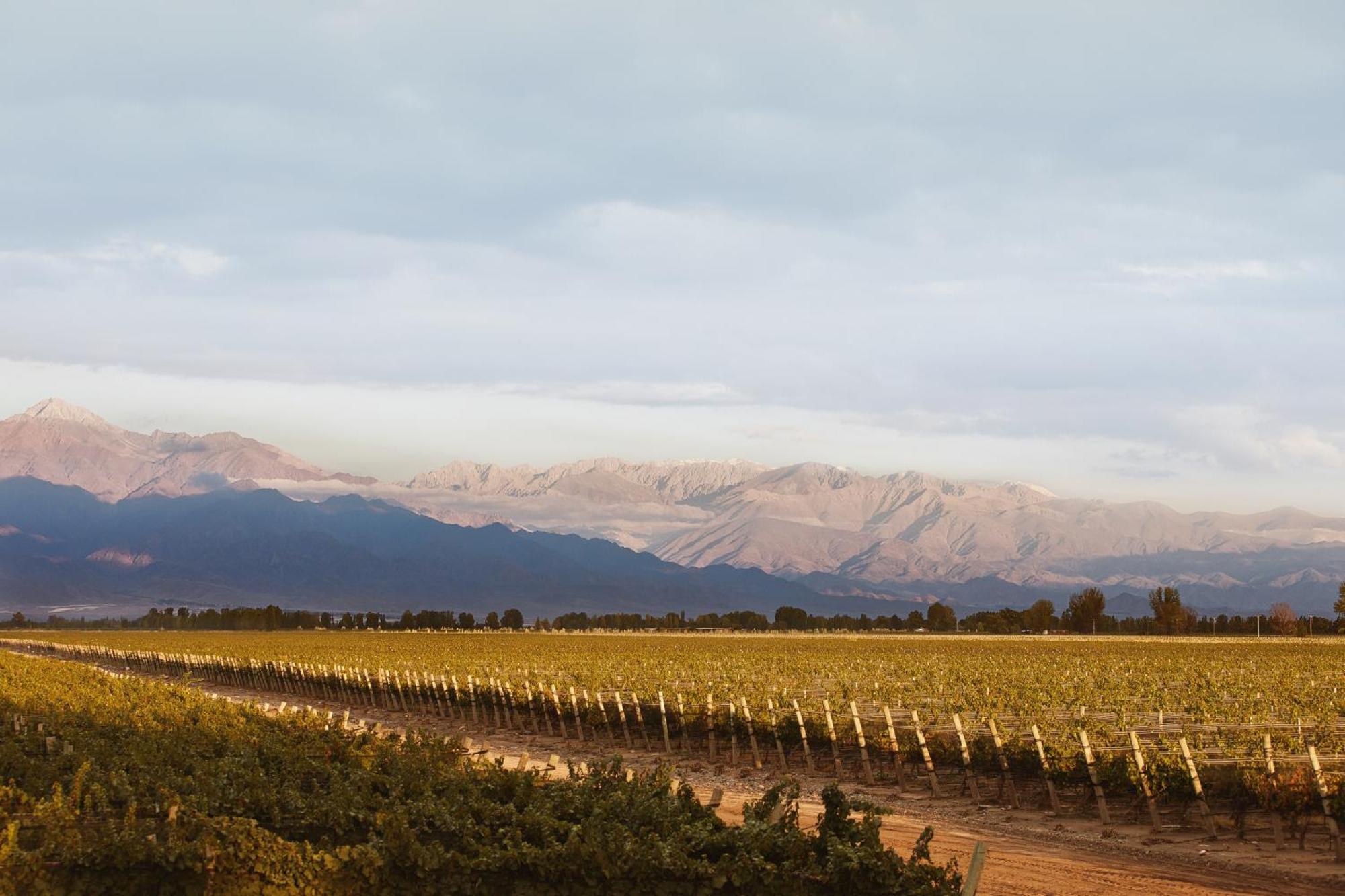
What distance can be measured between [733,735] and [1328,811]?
50.6 ft

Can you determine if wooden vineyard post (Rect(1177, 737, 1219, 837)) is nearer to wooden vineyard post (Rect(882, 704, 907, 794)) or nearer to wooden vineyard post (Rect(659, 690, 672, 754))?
wooden vineyard post (Rect(882, 704, 907, 794))

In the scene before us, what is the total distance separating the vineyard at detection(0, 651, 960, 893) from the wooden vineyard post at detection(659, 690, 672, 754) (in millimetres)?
17274

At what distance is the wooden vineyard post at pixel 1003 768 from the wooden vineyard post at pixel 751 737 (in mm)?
7125

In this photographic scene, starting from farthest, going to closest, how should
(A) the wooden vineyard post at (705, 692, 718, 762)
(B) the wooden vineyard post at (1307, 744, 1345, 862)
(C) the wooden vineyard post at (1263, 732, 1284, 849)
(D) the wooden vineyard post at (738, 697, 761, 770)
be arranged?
(A) the wooden vineyard post at (705, 692, 718, 762), (D) the wooden vineyard post at (738, 697, 761, 770), (C) the wooden vineyard post at (1263, 732, 1284, 849), (B) the wooden vineyard post at (1307, 744, 1345, 862)

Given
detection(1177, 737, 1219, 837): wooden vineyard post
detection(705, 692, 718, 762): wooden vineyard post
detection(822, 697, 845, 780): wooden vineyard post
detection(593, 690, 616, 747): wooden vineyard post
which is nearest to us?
detection(1177, 737, 1219, 837): wooden vineyard post

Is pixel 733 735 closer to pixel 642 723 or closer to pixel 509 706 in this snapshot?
pixel 642 723

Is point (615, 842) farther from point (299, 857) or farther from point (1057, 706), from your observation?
point (1057, 706)

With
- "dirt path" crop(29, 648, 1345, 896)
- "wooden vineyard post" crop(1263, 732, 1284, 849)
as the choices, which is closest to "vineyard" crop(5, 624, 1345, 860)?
"wooden vineyard post" crop(1263, 732, 1284, 849)

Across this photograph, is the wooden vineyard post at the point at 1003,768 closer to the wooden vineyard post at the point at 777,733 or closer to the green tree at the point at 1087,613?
the wooden vineyard post at the point at 777,733

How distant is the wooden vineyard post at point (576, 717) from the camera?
125 feet

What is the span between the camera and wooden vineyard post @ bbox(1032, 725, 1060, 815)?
915 inches

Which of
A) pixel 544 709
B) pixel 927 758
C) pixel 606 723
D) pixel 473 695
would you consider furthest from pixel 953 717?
pixel 473 695

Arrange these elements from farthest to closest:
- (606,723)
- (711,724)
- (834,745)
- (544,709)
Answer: (544,709)
(606,723)
(711,724)
(834,745)

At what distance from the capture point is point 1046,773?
76.8 ft
